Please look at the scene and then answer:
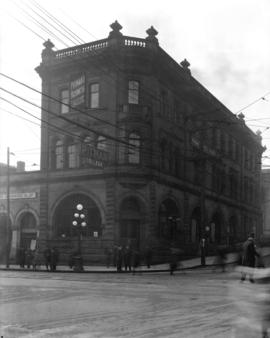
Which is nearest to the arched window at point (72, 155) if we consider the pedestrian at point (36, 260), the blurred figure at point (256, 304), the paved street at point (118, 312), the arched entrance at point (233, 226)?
the pedestrian at point (36, 260)

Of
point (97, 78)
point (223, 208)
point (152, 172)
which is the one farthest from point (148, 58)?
point (223, 208)

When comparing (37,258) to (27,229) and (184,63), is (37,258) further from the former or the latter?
(184,63)

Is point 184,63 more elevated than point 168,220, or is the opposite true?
point 184,63

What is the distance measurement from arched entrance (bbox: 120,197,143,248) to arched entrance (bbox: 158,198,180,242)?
85.5 inches

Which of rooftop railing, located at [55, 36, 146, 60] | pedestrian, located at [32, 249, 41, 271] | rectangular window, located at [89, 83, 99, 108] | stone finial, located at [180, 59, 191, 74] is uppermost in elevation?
stone finial, located at [180, 59, 191, 74]

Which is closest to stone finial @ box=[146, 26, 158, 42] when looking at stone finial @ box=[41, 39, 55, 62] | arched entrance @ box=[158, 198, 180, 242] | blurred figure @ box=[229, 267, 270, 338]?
stone finial @ box=[41, 39, 55, 62]

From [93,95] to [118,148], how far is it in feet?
14.9

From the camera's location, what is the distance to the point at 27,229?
40.7 meters

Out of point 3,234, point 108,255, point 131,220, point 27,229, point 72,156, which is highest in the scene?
point 72,156

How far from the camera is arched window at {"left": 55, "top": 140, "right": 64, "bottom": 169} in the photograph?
39.5 m

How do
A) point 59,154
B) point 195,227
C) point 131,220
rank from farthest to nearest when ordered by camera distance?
point 195,227 < point 59,154 < point 131,220

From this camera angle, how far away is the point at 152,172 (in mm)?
37188

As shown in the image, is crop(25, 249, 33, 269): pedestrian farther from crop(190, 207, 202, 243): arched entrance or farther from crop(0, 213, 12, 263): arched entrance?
crop(190, 207, 202, 243): arched entrance

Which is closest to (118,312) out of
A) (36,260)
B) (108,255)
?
(108,255)
